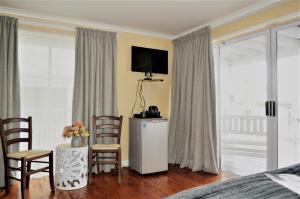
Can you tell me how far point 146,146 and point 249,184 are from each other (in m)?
2.30

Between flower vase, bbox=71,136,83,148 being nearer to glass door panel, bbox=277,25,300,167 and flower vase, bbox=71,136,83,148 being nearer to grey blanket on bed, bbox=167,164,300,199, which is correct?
grey blanket on bed, bbox=167,164,300,199

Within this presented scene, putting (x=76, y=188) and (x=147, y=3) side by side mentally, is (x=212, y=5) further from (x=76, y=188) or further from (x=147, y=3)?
(x=76, y=188)

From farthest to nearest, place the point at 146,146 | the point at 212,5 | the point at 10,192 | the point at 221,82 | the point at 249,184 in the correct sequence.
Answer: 1. the point at 221,82
2. the point at 146,146
3. the point at 212,5
4. the point at 10,192
5. the point at 249,184

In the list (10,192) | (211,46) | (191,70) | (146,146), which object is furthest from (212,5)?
(10,192)

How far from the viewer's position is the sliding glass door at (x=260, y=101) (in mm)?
2738

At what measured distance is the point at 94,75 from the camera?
3.51 meters

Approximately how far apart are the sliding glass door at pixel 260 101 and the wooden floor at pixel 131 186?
0.52 m

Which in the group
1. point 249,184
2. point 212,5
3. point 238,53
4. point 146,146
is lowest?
point 146,146

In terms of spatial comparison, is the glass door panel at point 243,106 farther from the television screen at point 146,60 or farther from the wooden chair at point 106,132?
the wooden chair at point 106,132

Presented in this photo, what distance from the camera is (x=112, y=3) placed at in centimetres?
289

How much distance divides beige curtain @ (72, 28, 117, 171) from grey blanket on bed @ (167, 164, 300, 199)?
262 centimetres

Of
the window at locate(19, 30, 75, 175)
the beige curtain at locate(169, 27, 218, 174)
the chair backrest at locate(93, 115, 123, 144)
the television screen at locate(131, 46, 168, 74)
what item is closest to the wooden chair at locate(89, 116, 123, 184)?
the chair backrest at locate(93, 115, 123, 144)

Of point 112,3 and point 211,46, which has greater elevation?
point 112,3

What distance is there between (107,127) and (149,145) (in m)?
0.73
